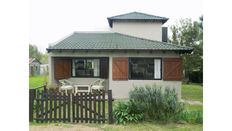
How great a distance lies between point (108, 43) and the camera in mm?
15453

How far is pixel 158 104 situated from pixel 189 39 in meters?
16.5

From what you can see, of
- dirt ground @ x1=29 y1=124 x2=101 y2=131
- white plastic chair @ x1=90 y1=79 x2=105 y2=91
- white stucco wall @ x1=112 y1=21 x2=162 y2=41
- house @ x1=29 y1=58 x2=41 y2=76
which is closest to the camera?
dirt ground @ x1=29 y1=124 x2=101 y2=131

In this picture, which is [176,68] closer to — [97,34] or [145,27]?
[145,27]

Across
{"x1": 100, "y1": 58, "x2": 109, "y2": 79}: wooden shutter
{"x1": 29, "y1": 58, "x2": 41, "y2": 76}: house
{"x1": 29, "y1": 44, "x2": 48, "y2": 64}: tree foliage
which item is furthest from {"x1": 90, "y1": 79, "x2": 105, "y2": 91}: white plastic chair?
{"x1": 29, "y1": 44, "x2": 48, "y2": 64}: tree foliage

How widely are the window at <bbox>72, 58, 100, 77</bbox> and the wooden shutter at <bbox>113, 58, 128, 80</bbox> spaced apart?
223cm

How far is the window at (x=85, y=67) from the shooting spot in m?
16.3

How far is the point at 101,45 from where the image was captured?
1485 centimetres

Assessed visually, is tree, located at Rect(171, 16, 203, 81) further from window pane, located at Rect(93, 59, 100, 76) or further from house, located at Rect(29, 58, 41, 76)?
house, located at Rect(29, 58, 41, 76)

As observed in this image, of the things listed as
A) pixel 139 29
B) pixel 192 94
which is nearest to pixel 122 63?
pixel 139 29

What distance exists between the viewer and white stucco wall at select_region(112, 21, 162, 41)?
18.3 metres

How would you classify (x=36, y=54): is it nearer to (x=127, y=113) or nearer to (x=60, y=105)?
(x=60, y=105)
